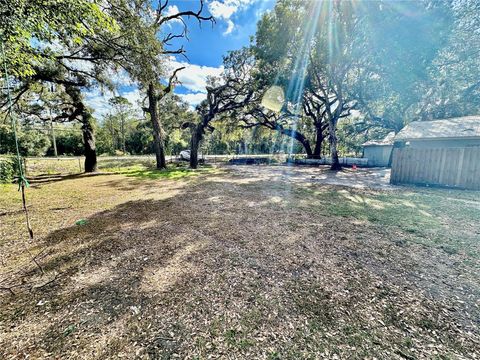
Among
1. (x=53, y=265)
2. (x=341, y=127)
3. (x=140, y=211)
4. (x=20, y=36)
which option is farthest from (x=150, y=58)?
(x=341, y=127)

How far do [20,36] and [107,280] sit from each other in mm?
4159

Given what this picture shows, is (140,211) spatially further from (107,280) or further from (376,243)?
(376,243)

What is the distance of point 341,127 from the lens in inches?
1309

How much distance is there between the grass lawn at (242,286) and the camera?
1.59m

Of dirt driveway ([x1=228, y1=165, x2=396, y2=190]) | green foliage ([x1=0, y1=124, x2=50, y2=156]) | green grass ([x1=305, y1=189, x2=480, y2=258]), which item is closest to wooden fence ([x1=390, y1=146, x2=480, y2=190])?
green grass ([x1=305, y1=189, x2=480, y2=258])

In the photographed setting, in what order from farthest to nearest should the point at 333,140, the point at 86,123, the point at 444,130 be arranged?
the point at 333,140
the point at 86,123
the point at 444,130

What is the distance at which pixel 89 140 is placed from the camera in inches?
453

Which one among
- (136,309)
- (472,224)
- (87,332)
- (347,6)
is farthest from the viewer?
(347,6)

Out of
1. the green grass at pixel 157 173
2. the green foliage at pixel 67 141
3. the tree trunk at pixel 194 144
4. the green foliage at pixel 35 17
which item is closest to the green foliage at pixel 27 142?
the green foliage at pixel 67 141

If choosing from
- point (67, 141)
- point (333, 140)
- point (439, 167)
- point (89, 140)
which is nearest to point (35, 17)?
point (89, 140)

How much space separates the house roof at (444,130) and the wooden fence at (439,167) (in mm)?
3048

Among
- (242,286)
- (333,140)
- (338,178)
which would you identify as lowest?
(242,286)

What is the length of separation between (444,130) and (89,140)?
18.7 meters

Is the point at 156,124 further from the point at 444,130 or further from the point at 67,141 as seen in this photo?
the point at 67,141
